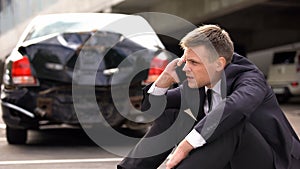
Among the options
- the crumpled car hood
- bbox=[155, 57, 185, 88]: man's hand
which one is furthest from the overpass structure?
bbox=[155, 57, 185, 88]: man's hand

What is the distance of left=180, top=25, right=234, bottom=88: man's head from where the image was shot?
261 centimetres

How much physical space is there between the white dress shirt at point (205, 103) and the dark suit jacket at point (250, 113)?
1.0 inches

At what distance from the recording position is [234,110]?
247 centimetres

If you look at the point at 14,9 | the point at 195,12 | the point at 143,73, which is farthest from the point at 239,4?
the point at 14,9

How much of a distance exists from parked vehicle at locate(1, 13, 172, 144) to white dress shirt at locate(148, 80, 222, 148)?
2.73 m

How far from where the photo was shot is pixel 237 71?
2.69 metres

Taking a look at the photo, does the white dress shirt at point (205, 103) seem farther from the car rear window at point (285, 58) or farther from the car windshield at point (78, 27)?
the car rear window at point (285, 58)

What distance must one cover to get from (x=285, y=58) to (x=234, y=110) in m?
14.4

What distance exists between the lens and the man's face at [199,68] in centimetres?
265

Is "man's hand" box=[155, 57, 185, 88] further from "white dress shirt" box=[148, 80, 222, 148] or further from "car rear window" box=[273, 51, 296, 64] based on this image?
"car rear window" box=[273, 51, 296, 64]

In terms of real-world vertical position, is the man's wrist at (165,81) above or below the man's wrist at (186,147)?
above

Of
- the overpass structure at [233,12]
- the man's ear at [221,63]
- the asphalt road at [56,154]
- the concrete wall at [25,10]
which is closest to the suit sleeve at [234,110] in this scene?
the man's ear at [221,63]

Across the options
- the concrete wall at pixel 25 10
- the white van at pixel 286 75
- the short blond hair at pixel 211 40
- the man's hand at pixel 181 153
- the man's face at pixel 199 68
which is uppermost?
the short blond hair at pixel 211 40

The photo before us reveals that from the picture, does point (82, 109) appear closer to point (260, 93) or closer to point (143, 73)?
point (143, 73)
